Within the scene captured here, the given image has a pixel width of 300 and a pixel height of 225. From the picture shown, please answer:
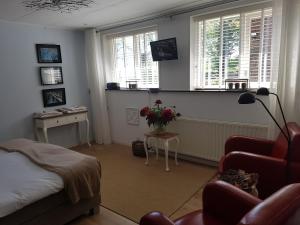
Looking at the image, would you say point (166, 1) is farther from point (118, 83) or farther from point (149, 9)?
point (118, 83)

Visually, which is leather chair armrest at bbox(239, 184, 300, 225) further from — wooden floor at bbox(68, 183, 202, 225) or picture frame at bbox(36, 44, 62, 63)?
picture frame at bbox(36, 44, 62, 63)

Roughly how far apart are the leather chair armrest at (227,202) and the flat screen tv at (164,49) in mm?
2337

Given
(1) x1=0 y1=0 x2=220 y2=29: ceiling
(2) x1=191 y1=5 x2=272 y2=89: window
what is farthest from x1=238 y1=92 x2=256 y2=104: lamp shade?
(1) x1=0 y1=0 x2=220 y2=29: ceiling

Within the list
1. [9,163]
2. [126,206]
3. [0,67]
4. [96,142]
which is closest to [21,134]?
[0,67]

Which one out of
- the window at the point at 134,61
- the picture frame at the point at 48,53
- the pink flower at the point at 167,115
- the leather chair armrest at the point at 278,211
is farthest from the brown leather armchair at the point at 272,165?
the picture frame at the point at 48,53

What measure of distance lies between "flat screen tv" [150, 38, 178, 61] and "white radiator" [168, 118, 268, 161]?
0.99 metres

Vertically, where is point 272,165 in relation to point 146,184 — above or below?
above

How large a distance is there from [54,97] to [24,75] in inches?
24.7

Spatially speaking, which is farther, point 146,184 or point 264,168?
point 146,184

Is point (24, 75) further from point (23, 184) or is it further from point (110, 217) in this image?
point (110, 217)

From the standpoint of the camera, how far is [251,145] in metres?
2.44

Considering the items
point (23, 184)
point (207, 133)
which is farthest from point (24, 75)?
point (207, 133)

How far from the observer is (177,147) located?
3.53 m

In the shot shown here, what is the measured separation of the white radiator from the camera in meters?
2.93
